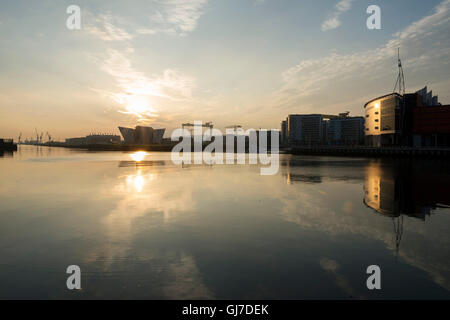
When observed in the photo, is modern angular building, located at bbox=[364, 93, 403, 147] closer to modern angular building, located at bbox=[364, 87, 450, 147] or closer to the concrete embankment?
modern angular building, located at bbox=[364, 87, 450, 147]

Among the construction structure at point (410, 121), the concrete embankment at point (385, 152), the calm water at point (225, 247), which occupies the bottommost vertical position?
the calm water at point (225, 247)

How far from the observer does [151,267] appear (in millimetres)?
7871

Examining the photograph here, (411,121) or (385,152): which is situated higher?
(411,121)

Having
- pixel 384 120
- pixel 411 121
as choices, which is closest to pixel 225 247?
pixel 411 121

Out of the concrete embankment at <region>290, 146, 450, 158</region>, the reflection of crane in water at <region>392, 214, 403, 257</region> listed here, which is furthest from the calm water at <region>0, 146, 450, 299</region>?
the concrete embankment at <region>290, 146, 450, 158</region>

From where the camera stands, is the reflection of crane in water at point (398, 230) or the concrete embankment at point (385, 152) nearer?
the reflection of crane in water at point (398, 230)

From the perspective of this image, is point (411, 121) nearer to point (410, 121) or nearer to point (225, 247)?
point (410, 121)

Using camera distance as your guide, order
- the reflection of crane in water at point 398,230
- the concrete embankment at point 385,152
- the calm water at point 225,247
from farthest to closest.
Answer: the concrete embankment at point 385,152, the reflection of crane in water at point 398,230, the calm water at point 225,247

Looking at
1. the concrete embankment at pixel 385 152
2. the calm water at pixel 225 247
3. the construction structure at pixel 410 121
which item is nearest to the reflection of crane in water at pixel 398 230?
the calm water at pixel 225 247

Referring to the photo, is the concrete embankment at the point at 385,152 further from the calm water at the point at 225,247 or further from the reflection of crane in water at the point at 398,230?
the reflection of crane in water at the point at 398,230

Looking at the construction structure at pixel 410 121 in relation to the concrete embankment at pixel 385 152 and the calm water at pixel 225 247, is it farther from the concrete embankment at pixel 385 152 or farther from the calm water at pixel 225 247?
the calm water at pixel 225 247

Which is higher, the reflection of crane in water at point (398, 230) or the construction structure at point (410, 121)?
the construction structure at point (410, 121)

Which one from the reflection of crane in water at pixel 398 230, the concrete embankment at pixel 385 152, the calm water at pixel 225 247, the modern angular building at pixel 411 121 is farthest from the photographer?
the modern angular building at pixel 411 121
